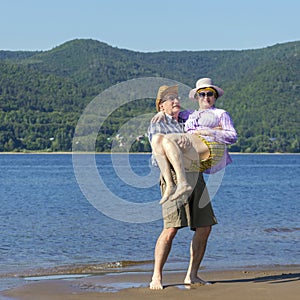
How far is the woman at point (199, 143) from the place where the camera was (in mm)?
8234

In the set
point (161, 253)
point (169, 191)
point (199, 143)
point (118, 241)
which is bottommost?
point (118, 241)

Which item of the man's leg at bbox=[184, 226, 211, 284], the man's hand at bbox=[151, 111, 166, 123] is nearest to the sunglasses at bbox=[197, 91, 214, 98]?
the man's hand at bbox=[151, 111, 166, 123]

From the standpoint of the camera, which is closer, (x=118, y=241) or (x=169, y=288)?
(x=169, y=288)

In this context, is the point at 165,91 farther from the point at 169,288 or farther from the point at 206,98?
the point at 169,288

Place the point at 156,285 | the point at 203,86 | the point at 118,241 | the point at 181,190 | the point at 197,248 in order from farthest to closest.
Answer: the point at 118,241
the point at 197,248
the point at 203,86
the point at 156,285
the point at 181,190

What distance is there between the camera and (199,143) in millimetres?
8562

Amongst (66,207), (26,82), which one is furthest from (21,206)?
(26,82)

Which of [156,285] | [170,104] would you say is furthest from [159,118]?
[156,285]

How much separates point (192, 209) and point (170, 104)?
115 cm

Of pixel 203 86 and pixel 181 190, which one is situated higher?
pixel 203 86

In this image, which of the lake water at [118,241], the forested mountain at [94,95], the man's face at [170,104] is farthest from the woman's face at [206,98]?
the forested mountain at [94,95]

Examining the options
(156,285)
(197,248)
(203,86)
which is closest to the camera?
(156,285)

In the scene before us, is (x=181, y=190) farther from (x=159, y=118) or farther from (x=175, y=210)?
(x=159, y=118)

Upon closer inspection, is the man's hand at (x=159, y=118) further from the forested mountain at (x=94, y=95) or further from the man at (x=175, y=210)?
the forested mountain at (x=94, y=95)
